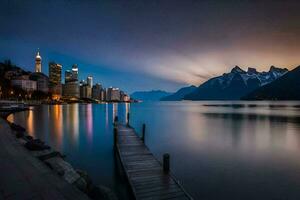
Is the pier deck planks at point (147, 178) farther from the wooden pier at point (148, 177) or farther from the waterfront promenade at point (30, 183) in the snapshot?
the waterfront promenade at point (30, 183)

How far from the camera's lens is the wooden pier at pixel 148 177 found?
11.7 m

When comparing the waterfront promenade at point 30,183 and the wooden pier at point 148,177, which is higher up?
the waterfront promenade at point 30,183

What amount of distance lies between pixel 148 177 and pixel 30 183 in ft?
22.0

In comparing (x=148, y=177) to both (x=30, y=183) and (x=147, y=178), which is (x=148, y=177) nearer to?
(x=147, y=178)

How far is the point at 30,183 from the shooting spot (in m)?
9.62

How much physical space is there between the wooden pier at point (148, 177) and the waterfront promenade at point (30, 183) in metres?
3.84

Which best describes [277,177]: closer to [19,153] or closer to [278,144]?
[278,144]

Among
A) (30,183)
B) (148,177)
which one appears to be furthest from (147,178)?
(30,183)

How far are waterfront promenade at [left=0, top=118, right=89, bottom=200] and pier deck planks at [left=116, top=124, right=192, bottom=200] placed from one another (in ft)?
12.6

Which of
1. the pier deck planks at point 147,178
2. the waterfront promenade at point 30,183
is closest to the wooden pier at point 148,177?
the pier deck planks at point 147,178

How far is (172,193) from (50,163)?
753 centimetres

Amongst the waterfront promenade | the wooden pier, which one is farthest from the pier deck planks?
the waterfront promenade

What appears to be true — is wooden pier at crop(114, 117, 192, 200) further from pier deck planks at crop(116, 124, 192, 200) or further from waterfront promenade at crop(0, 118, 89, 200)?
waterfront promenade at crop(0, 118, 89, 200)

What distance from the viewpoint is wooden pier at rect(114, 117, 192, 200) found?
11727mm
